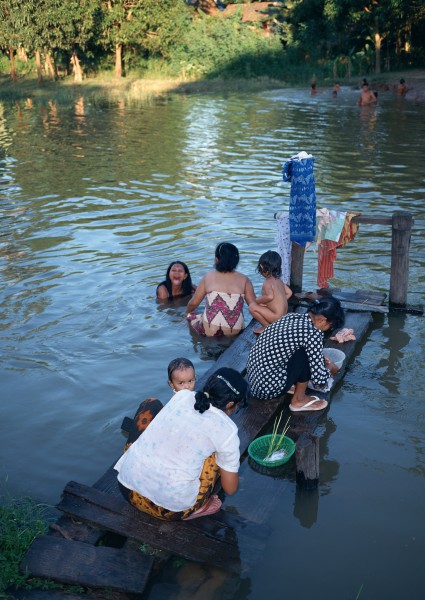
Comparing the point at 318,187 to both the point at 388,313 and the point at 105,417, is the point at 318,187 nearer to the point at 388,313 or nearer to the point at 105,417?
the point at 388,313

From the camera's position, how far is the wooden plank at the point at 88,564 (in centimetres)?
409

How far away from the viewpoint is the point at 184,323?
8805 mm

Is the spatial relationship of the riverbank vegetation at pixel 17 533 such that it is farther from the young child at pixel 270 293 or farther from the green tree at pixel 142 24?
the green tree at pixel 142 24

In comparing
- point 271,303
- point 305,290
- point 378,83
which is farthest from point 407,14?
point 271,303

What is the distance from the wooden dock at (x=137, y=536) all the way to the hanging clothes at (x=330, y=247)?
4.24m

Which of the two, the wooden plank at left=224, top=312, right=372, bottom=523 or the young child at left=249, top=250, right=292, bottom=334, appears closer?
the wooden plank at left=224, top=312, right=372, bottom=523

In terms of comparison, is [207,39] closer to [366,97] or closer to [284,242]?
[366,97]

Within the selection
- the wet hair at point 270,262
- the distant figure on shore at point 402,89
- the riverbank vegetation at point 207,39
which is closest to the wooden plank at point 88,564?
the wet hair at point 270,262

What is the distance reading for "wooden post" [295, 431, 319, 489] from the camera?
5.01 metres

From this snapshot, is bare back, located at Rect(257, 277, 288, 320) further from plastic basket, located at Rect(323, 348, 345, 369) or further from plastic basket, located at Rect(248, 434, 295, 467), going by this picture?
plastic basket, located at Rect(248, 434, 295, 467)

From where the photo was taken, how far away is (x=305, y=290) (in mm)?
9711

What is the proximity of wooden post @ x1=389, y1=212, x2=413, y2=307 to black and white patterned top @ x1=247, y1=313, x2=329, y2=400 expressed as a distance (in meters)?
2.96

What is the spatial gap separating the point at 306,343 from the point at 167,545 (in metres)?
2.11

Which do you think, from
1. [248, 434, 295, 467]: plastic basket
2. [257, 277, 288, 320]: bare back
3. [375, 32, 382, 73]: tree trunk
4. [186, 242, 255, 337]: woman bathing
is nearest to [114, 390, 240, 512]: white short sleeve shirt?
[248, 434, 295, 467]: plastic basket
